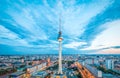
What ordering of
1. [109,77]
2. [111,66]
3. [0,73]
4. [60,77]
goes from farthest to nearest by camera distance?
1. [111,66]
2. [0,73]
3. [109,77]
4. [60,77]

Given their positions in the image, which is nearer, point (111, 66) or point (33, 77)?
point (33, 77)

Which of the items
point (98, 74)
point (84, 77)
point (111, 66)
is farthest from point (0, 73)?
point (111, 66)

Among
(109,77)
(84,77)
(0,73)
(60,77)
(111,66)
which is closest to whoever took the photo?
(60,77)

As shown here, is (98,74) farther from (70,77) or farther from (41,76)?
(41,76)

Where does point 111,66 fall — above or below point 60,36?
below

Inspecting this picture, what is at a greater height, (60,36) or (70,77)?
(60,36)

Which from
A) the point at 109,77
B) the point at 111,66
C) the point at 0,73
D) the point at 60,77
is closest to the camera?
the point at 60,77

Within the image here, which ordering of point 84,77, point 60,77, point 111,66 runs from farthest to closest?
point 111,66 → point 84,77 → point 60,77

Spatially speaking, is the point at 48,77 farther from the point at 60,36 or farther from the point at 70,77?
the point at 60,36

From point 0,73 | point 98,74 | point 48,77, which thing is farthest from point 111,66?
point 0,73
